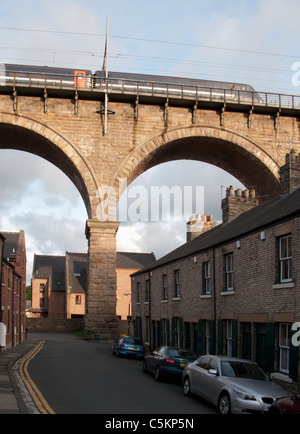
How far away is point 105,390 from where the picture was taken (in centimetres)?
1396

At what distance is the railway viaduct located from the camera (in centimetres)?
3319

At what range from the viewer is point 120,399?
40.7ft

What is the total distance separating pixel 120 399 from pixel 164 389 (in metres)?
2.97

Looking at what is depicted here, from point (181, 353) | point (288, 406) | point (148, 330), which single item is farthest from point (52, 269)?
point (288, 406)

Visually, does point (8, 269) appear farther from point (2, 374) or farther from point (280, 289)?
point (280, 289)

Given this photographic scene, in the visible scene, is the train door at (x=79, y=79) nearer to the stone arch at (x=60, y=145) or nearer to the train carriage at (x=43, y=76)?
the train carriage at (x=43, y=76)

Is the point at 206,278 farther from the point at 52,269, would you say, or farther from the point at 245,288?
the point at 52,269

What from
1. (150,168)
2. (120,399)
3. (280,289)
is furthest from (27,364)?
(150,168)

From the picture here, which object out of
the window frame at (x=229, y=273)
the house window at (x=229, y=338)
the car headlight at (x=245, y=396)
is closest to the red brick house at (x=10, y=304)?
the window frame at (x=229, y=273)

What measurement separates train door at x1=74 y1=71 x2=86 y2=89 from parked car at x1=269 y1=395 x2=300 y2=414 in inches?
1151

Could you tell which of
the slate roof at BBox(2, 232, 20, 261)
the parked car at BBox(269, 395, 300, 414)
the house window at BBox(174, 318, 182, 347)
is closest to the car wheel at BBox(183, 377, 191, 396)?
the parked car at BBox(269, 395, 300, 414)

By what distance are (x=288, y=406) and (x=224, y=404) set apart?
2.29 meters

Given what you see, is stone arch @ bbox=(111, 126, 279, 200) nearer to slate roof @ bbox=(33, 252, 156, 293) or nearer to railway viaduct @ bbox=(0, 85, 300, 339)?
railway viaduct @ bbox=(0, 85, 300, 339)

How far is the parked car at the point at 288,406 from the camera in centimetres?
896
